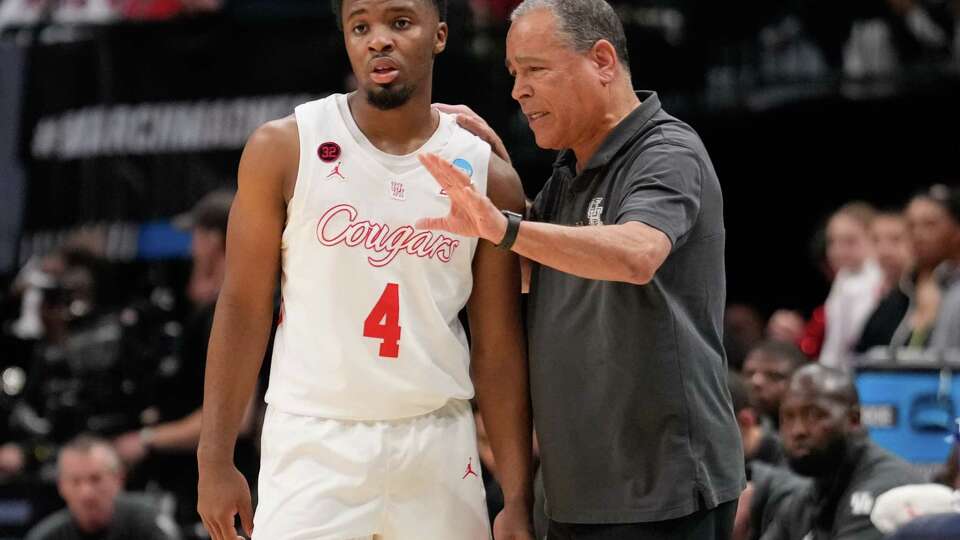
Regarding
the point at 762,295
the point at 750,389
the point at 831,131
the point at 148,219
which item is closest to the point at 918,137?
the point at 831,131

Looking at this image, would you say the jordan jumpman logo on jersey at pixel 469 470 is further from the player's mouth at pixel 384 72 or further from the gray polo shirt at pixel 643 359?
the player's mouth at pixel 384 72

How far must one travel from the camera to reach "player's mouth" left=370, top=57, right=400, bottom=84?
4316 mm

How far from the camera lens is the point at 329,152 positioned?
169 inches

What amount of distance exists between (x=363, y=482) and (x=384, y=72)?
1.13m

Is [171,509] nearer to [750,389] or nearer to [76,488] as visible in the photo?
[76,488]

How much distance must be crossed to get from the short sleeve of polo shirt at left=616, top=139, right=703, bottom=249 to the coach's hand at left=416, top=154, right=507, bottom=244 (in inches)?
13.7

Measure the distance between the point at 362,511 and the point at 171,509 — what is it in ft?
14.5

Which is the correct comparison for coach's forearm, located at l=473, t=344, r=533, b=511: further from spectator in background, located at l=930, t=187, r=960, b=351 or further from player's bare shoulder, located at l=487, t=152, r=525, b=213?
spectator in background, located at l=930, t=187, r=960, b=351

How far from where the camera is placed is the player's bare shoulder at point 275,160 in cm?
427

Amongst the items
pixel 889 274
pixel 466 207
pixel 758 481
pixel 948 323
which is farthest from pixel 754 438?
pixel 466 207

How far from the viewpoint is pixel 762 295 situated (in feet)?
42.0

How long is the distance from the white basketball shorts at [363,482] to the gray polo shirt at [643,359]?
27 cm

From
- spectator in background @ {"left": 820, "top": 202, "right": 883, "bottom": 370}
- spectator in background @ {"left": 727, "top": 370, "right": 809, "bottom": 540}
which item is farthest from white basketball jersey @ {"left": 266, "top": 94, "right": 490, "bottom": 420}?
spectator in background @ {"left": 820, "top": 202, "right": 883, "bottom": 370}

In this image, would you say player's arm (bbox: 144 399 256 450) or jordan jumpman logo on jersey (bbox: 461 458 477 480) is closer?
jordan jumpman logo on jersey (bbox: 461 458 477 480)
